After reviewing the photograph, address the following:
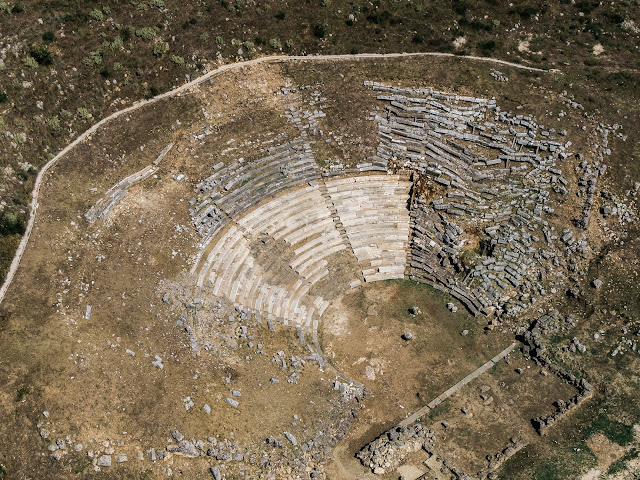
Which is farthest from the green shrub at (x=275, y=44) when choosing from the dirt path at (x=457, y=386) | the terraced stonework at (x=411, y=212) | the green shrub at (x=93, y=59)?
the dirt path at (x=457, y=386)

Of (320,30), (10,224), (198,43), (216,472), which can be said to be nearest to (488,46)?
(320,30)

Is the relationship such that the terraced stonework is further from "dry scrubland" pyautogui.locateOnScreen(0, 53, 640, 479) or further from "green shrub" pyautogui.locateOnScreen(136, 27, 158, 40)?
"green shrub" pyautogui.locateOnScreen(136, 27, 158, 40)

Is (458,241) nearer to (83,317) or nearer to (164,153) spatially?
(164,153)

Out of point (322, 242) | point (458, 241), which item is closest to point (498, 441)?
point (458, 241)

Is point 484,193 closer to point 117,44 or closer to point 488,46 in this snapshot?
point 488,46

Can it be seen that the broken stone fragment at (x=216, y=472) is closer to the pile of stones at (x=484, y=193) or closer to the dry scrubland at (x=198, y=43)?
the dry scrubland at (x=198, y=43)

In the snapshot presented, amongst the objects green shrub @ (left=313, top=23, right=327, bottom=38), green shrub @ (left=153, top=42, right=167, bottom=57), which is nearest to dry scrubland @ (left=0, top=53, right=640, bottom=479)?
green shrub @ (left=153, top=42, right=167, bottom=57)
